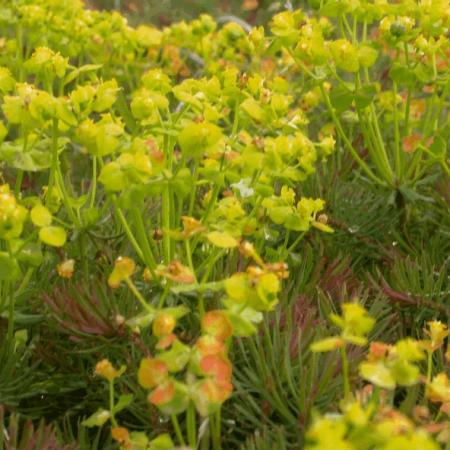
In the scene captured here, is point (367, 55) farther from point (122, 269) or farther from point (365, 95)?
point (122, 269)

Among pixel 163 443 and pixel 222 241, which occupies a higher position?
pixel 222 241

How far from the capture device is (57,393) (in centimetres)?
107

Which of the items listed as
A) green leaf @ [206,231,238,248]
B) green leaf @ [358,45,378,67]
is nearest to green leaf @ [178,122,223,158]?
green leaf @ [206,231,238,248]

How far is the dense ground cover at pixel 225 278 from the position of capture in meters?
0.80

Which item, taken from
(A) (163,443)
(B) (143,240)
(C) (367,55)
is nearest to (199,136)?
(B) (143,240)

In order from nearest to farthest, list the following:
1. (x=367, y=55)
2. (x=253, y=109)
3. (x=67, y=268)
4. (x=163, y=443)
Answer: (x=163, y=443), (x=67, y=268), (x=253, y=109), (x=367, y=55)

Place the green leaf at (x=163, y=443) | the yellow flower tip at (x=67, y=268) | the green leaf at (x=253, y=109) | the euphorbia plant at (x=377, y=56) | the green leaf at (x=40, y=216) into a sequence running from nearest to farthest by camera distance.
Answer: the green leaf at (x=163, y=443) < the green leaf at (x=40, y=216) < the yellow flower tip at (x=67, y=268) < the green leaf at (x=253, y=109) < the euphorbia plant at (x=377, y=56)

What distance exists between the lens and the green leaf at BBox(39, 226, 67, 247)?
95 cm

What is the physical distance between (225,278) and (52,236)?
235mm

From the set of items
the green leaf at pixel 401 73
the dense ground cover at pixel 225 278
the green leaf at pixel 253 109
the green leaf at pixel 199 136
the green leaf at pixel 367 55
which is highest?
the green leaf at pixel 199 136

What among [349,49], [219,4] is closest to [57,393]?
[349,49]

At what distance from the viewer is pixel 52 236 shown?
0.96 m

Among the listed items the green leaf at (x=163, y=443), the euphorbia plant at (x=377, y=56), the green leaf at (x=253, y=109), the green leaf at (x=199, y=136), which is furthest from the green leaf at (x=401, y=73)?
the green leaf at (x=163, y=443)

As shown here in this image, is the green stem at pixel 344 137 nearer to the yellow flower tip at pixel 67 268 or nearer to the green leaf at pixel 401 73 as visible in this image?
the green leaf at pixel 401 73
